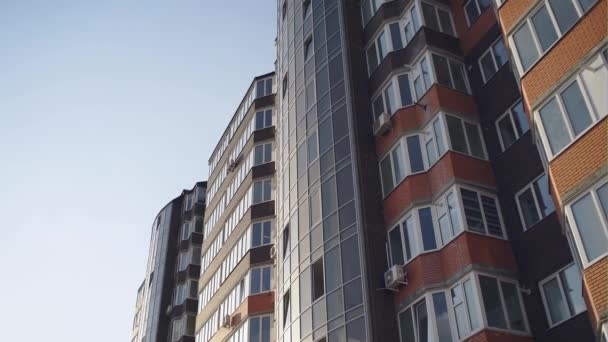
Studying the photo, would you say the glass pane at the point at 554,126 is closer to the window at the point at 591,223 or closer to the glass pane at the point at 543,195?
the window at the point at 591,223

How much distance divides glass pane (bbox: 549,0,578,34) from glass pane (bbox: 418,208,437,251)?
7400 mm

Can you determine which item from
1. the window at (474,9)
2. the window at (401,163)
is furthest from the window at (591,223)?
the window at (474,9)

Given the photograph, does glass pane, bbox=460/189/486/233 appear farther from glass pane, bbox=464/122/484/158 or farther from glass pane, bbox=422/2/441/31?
glass pane, bbox=422/2/441/31

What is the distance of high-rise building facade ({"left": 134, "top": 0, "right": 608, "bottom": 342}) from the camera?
1365cm

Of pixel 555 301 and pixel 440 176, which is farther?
Answer: pixel 440 176

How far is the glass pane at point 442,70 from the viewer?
2226 centimetres

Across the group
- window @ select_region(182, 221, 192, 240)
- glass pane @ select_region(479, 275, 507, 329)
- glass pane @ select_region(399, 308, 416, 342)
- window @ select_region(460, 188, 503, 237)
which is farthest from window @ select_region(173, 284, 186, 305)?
glass pane @ select_region(479, 275, 507, 329)

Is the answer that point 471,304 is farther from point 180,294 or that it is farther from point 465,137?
point 180,294

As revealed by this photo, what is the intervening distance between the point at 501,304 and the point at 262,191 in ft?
64.1

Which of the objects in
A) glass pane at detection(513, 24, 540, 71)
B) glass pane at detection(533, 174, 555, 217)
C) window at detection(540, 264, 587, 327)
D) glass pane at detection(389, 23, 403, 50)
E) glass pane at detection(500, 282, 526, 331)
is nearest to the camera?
glass pane at detection(513, 24, 540, 71)

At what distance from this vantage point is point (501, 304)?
670 inches

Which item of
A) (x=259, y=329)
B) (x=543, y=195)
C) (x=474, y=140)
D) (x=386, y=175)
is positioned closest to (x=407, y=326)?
(x=543, y=195)

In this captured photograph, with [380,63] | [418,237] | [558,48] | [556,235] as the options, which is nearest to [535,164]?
[556,235]

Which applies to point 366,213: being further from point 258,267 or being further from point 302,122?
point 258,267
